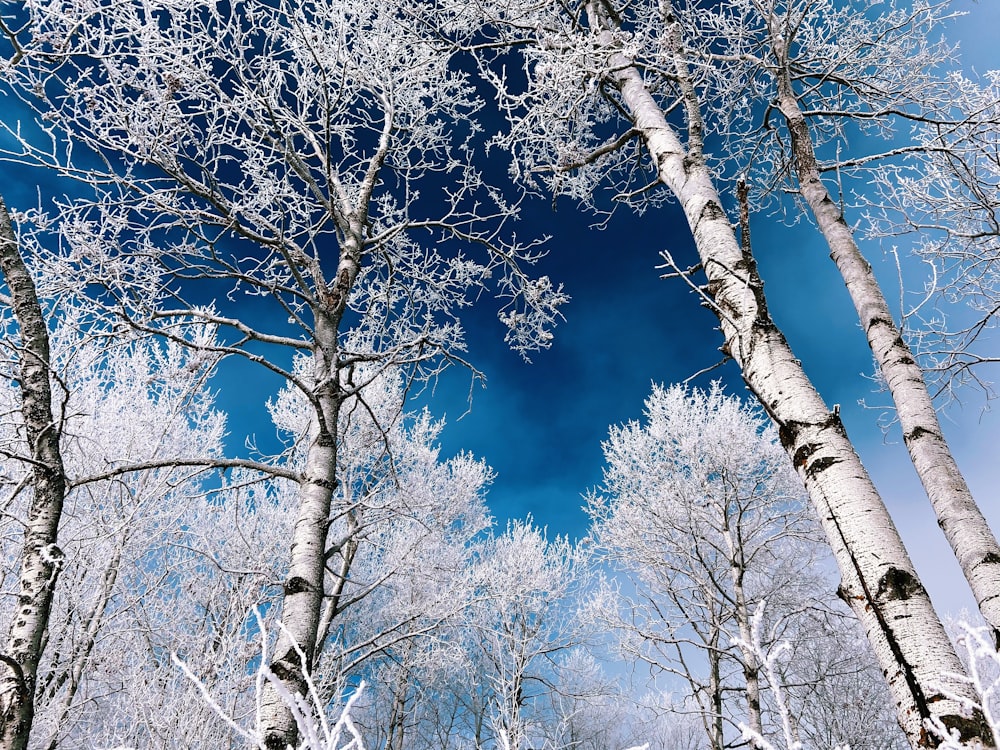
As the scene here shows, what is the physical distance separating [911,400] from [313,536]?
343 cm

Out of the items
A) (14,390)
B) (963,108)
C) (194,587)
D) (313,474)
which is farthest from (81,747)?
(963,108)

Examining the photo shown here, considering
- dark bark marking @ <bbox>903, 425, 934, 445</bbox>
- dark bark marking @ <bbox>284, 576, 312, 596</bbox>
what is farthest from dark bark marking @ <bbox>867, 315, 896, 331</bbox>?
dark bark marking @ <bbox>284, 576, 312, 596</bbox>

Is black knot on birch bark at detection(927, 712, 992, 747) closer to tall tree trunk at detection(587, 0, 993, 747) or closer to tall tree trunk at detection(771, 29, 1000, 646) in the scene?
tall tree trunk at detection(587, 0, 993, 747)

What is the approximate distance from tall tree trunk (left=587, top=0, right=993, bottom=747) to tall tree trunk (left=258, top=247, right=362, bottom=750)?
6.63ft

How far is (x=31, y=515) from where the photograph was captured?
2607 mm

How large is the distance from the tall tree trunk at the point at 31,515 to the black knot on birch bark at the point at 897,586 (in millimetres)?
3000

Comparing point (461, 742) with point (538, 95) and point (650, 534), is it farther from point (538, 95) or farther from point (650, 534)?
point (538, 95)

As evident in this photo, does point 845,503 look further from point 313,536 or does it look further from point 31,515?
point 31,515

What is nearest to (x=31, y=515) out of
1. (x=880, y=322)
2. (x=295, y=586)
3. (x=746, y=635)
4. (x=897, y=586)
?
(x=295, y=586)

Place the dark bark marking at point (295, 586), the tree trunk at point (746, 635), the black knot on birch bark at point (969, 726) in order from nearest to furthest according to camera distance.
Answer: the black knot on birch bark at point (969, 726) < the dark bark marking at point (295, 586) < the tree trunk at point (746, 635)

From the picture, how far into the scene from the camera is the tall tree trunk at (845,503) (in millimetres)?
1291

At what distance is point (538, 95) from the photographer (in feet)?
Answer: 12.3

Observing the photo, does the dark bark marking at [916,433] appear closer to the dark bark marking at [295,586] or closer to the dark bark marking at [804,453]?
the dark bark marking at [804,453]

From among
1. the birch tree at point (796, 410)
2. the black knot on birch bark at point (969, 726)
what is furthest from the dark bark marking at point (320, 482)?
the black knot on birch bark at point (969, 726)
